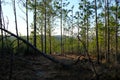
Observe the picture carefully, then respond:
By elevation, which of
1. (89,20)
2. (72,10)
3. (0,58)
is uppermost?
(72,10)

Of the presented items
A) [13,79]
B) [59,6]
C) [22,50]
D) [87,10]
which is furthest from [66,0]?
[13,79]

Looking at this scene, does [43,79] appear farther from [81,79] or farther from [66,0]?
[66,0]

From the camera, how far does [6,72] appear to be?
29.7 ft

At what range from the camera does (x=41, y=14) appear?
82.7ft

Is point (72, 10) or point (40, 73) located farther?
point (72, 10)

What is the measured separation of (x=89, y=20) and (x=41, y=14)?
5.36m

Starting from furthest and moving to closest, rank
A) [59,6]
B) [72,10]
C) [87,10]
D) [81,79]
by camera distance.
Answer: [72,10] < [59,6] < [87,10] < [81,79]

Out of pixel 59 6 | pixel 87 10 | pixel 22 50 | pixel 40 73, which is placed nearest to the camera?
pixel 40 73

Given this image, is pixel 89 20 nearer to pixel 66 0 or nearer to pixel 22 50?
pixel 66 0

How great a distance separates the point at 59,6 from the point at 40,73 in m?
17.5

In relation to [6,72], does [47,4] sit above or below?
above

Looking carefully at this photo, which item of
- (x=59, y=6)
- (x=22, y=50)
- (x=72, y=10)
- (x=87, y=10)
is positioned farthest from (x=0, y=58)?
(x=72, y=10)

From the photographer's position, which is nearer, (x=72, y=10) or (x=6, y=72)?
(x=6, y=72)

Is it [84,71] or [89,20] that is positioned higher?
[89,20]
